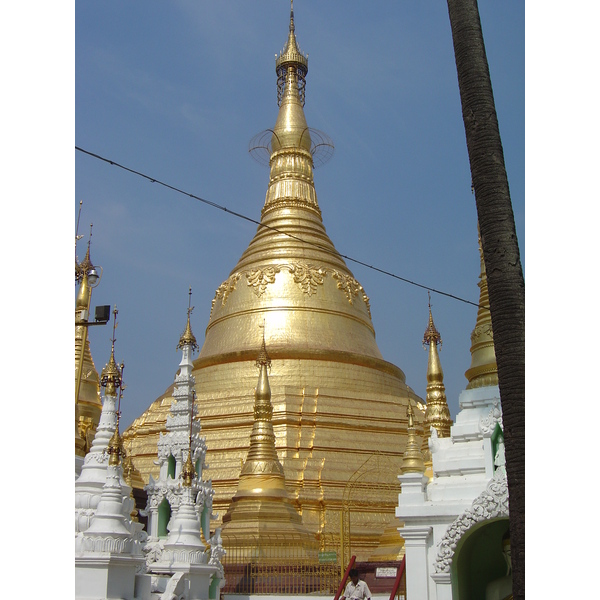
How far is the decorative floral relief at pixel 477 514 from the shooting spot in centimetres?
973

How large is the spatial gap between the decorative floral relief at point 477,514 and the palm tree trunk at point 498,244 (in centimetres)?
492

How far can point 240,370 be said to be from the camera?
2486 centimetres

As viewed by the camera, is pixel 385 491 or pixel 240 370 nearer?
pixel 385 491

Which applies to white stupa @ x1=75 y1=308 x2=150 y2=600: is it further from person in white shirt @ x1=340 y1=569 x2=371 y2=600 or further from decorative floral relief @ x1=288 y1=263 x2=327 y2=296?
decorative floral relief @ x1=288 y1=263 x2=327 y2=296

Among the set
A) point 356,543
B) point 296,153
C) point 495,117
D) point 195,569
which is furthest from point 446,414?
point 495,117

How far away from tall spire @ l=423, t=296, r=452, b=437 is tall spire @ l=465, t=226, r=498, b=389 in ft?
22.4

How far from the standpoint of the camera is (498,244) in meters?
5.42

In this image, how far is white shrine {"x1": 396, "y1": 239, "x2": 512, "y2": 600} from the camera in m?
10.1

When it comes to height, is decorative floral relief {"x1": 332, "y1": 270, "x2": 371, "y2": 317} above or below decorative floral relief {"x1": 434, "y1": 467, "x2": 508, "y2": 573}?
above

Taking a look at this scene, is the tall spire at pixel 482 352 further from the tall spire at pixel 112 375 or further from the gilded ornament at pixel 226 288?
the gilded ornament at pixel 226 288

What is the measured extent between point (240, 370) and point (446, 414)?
7147 mm

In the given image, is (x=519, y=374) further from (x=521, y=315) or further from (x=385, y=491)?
(x=385, y=491)

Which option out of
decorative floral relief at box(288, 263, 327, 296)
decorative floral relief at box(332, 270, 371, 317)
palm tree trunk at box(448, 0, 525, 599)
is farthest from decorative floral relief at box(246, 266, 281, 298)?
palm tree trunk at box(448, 0, 525, 599)

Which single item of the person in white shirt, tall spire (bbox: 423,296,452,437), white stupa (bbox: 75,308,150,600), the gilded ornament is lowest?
the person in white shirt
